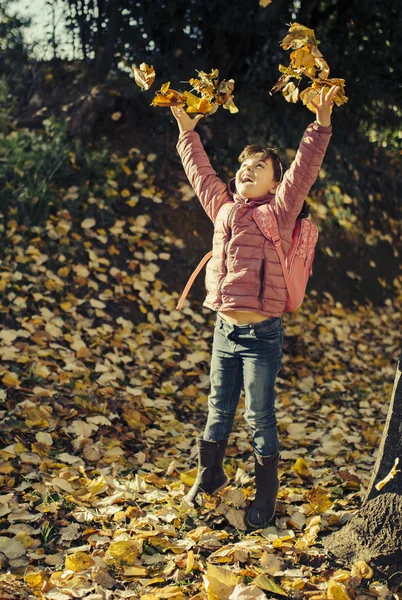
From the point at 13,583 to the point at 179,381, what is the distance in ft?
8.21

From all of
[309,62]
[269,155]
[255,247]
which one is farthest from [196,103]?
[255,247]

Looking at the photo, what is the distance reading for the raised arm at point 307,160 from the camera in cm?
257

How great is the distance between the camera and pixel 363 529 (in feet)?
8.55

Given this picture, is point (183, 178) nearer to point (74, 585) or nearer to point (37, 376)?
point (37, 376)

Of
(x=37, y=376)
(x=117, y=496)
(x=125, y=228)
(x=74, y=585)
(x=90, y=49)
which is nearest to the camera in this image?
(x=74, y=585)

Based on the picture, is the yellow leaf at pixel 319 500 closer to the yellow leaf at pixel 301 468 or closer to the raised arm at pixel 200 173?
the yellow leaf at pixel 301 468

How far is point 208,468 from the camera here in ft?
10.1

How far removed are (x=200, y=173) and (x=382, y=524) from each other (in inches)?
63.0

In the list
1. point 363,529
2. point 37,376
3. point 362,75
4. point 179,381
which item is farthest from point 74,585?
point 362,75

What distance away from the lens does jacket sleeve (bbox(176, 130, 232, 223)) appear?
2918mm

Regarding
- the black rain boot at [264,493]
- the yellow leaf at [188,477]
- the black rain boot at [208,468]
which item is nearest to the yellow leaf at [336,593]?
the black rain boot at [264,493]

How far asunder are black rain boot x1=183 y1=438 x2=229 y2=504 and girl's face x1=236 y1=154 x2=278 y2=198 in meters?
1.12

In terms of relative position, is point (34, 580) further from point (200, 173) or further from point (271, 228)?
point (200, 173)

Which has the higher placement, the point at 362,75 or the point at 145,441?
the point at 362,75
